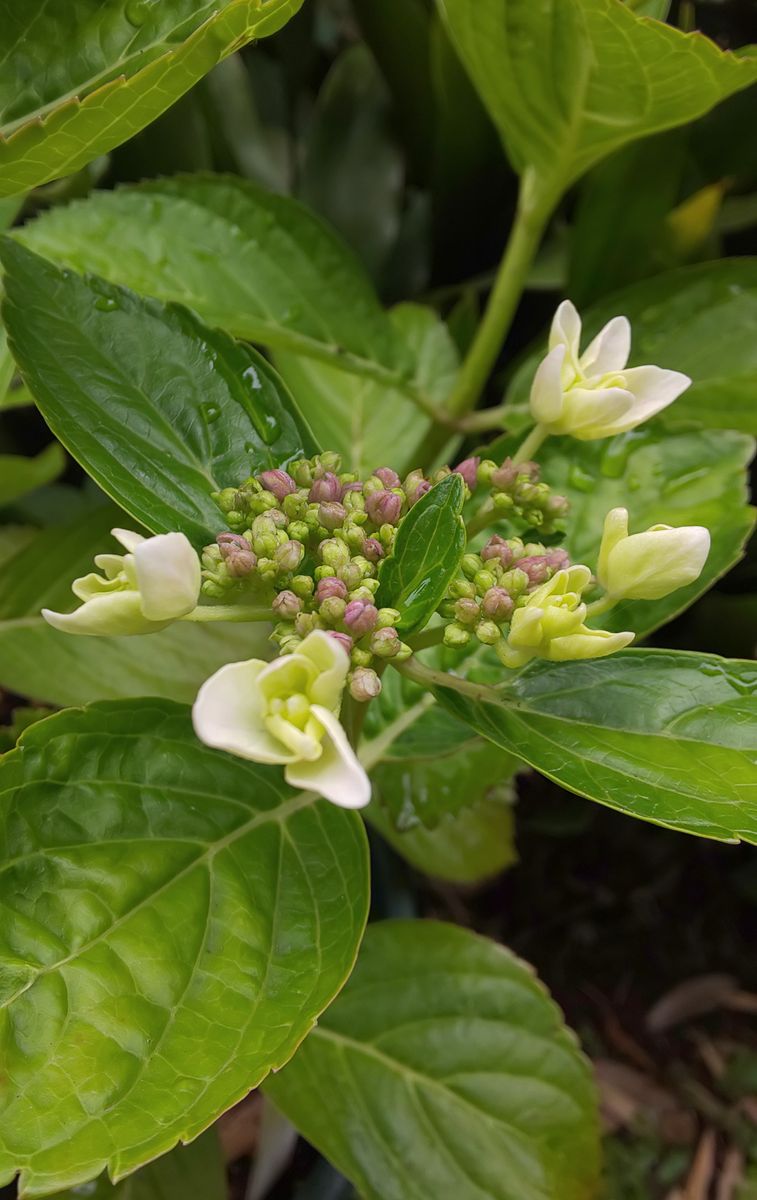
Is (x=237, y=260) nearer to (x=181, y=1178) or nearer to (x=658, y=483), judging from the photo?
(x=658, y=483)

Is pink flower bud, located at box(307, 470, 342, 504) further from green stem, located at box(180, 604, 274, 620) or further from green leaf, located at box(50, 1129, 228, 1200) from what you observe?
green leaf, located at box(50, 1129, 228, 1200)

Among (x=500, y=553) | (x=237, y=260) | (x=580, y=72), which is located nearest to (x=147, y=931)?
(x=500, y=553)

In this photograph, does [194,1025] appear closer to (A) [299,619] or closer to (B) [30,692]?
(A) [299,619]

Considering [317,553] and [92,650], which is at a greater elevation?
[317,553]

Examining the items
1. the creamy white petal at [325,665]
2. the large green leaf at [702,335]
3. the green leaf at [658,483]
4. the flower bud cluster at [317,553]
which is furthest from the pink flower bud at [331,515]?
the large green leaf at [702,335]

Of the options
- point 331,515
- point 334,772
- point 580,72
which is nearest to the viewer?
point 334,772

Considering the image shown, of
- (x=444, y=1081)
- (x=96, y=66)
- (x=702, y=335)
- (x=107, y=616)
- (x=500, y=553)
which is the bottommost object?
(x=444, y=1081)

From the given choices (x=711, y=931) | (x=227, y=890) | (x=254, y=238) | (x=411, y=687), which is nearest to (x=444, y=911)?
(x=711, y=931)
